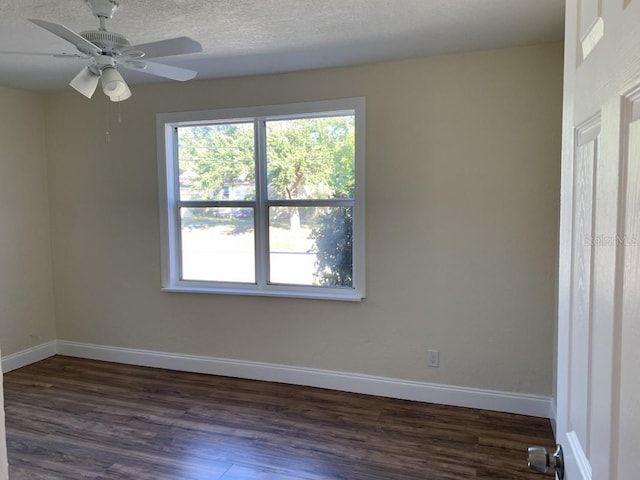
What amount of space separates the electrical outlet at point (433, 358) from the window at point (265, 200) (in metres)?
0.66

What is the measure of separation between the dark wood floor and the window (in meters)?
0.84

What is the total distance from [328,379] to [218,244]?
4.81 ft

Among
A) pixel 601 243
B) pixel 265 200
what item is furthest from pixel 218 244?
pixel 601 243

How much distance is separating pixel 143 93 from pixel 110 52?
75.9 inches

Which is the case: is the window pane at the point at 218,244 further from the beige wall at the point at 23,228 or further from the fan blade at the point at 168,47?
the fan blade at the point at 168,47

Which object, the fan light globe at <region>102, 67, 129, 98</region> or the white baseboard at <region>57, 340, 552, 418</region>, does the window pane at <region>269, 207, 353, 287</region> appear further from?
the fan light globe at <region>102, 67, 129, 98</region>

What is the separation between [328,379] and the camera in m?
3.54

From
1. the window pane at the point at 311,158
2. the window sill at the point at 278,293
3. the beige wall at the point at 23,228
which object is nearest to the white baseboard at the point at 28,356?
the beige wall at the point at 23,228

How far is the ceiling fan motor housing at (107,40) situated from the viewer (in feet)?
6.35

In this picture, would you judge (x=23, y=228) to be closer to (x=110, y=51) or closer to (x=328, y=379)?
(x=110, y=51)

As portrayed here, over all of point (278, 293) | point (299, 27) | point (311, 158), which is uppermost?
point (299, 27)

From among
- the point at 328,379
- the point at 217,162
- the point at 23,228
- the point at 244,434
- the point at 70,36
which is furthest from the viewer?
the point at 23,228

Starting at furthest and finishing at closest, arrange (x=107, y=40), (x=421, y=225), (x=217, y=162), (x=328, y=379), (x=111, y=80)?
(x=217, y=162)
(x=328, y=379)
(x=421, y=225)
(x=111, y=80)
(x=107, y=40)

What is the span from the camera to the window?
3.47 m
